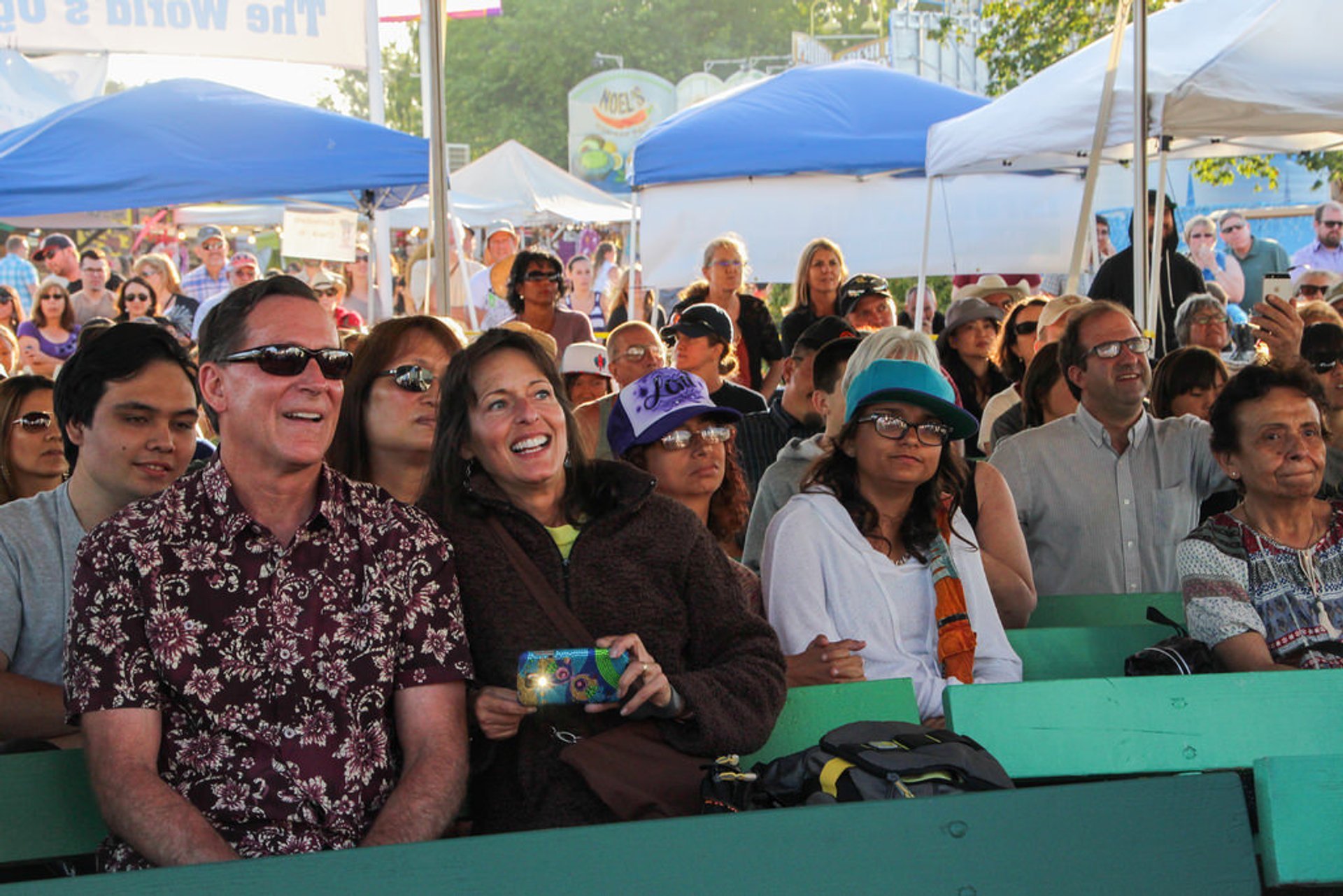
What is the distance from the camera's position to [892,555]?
13.3ft

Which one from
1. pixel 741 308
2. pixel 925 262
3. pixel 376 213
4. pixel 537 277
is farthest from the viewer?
pixel 925 262

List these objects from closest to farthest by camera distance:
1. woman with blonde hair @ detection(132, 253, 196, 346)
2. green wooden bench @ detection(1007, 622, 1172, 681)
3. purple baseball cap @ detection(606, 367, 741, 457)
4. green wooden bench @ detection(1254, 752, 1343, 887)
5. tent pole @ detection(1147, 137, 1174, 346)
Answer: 1. green wooden bench @ detection(1254, 752, 1343, 887)
2. green wooden bench @ detection(1007, 622, 1172, 681)
3. purple baseball cap @ detection(606, 367, 741, 457)
4. tent pole @ detection(1147, 137, 1174, 346)
5. woman with blonde hair @ detection(132, 253, 196, 346)

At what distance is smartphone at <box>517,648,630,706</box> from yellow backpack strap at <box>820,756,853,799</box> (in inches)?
16.7

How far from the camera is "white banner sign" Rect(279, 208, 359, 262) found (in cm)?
1116

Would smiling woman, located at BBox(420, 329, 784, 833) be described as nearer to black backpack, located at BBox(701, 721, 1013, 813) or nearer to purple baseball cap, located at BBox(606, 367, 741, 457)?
black backpack, located at BBox(701, 721, 1013, 813)

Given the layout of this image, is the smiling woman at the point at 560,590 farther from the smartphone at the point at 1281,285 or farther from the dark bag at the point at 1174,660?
the smartphone at the point at 1281,285

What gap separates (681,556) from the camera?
10.6ft

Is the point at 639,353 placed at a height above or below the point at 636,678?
above

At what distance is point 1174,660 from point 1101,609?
87 centimetres

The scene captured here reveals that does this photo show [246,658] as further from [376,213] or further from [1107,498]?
[376,213]

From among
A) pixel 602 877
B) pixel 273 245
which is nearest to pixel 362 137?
pixel 602 877

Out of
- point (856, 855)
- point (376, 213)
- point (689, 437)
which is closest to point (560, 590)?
point (856, 855)

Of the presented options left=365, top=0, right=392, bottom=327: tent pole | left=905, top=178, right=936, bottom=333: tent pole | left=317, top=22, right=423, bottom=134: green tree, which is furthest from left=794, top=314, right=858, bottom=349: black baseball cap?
left=317, top=22, right=423, bottom=134: green tree

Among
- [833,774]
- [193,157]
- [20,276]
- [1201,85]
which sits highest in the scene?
[1201,85]
